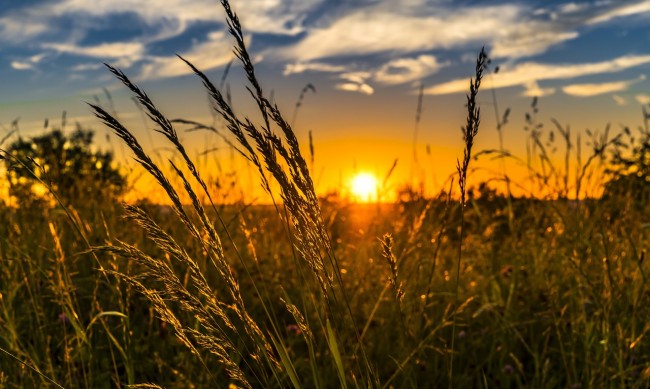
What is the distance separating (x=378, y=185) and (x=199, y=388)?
3011mm

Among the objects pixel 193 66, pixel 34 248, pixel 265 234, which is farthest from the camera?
pixel 265 234

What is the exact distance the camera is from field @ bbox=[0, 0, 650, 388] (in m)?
1.33

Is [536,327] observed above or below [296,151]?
below

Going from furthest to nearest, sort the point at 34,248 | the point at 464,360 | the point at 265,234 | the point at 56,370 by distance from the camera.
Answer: the point at 265,234 < the point at 34,248 < the point at 464,360 < the point at 56,370

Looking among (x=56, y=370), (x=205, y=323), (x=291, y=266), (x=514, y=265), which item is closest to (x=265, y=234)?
(x=291, y=266)

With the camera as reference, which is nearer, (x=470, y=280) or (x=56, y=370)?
(x=56, y=370)

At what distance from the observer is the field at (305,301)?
4.38ft

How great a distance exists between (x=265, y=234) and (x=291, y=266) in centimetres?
52

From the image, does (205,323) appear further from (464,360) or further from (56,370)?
(464,360)

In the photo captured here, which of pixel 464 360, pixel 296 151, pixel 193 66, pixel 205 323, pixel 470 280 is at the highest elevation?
pixel 193 66

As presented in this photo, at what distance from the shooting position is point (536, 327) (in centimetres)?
364

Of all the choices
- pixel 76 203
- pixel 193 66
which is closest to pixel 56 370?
pixel 193 66

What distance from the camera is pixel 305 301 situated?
3074mm

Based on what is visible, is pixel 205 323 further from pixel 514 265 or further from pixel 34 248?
pixel 34 248
